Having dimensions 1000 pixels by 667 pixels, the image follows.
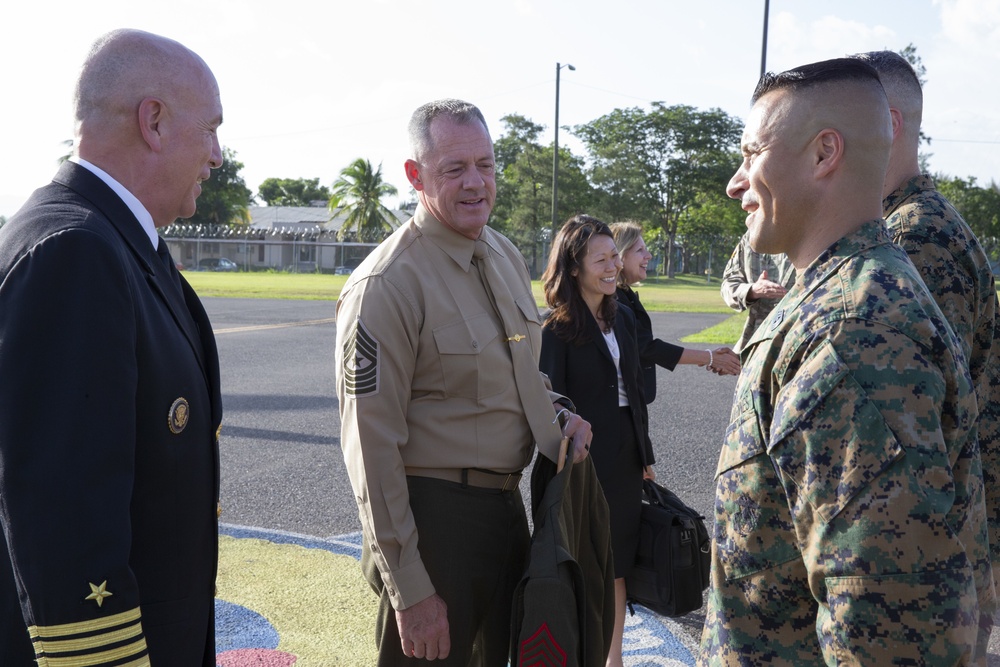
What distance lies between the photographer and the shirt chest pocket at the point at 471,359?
2.59m

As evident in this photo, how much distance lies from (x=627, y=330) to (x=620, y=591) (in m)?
1.29

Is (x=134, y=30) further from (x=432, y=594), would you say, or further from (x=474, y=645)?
(x=474, y=645)

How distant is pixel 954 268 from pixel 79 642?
2.40 metres

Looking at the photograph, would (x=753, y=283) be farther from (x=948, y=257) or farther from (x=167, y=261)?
(x=167, y=261)

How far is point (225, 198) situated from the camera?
75625 mm

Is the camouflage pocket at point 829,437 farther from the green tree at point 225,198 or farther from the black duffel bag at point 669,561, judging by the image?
the green tree at point 225,198

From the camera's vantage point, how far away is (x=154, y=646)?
1.78 m

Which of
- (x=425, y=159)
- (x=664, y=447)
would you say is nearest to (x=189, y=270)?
(x=664, y=447)

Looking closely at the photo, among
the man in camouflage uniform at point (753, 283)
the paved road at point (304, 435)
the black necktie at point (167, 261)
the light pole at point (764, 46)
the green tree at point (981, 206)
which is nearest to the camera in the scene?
the black necktie at point (167, 261)

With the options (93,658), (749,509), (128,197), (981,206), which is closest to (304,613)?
(93,658)

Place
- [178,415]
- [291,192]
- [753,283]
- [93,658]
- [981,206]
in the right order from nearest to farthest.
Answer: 1. [93,658]
2. [178,415]
3. [753,283]
4. [981,206]
5. [291,192]

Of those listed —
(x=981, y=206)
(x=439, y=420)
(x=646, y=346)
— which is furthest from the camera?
(x=981, y=206)

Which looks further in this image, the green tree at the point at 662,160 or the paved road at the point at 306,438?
the green tree at the point at 662,160

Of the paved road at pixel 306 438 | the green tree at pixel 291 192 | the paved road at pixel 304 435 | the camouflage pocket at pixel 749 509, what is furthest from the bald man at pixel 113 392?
the green tree at pixel 291 192
